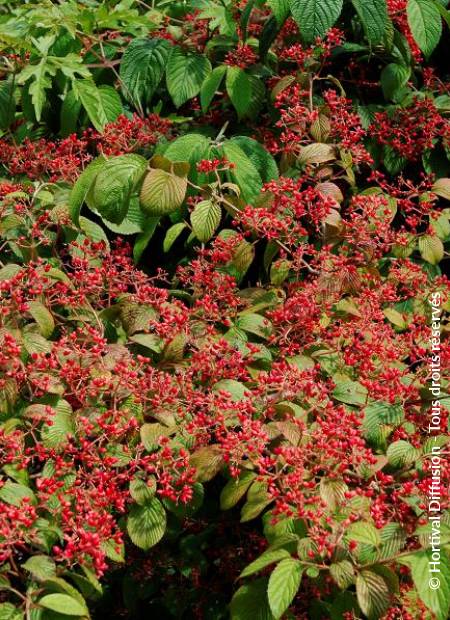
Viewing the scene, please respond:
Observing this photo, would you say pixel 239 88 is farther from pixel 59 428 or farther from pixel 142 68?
pixel 59 428

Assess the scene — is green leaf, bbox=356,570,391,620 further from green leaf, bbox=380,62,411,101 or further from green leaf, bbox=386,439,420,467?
green leaf, bbox=380,62,411,101

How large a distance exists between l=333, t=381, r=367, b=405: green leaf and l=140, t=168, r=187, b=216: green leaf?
636 millimetres

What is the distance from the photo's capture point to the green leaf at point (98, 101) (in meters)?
2.72

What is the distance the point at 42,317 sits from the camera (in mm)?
2170

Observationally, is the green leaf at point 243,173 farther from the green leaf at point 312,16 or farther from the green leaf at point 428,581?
the green leaf at point 428,581

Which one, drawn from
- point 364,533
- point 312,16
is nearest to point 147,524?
point 364,533

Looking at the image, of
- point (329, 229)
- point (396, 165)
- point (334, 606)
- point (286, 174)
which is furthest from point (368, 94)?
point (334, 606)

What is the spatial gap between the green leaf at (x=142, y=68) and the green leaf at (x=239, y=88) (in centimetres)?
26

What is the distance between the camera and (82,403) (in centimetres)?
209

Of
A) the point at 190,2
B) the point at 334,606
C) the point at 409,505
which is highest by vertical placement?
the point at 190,2

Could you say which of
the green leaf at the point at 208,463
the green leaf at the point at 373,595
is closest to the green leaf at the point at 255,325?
the green leaf at the point at 208,463

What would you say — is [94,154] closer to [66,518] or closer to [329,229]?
[329,229]

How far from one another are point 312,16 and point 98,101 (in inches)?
29.1

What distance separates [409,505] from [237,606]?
0.43 meters
